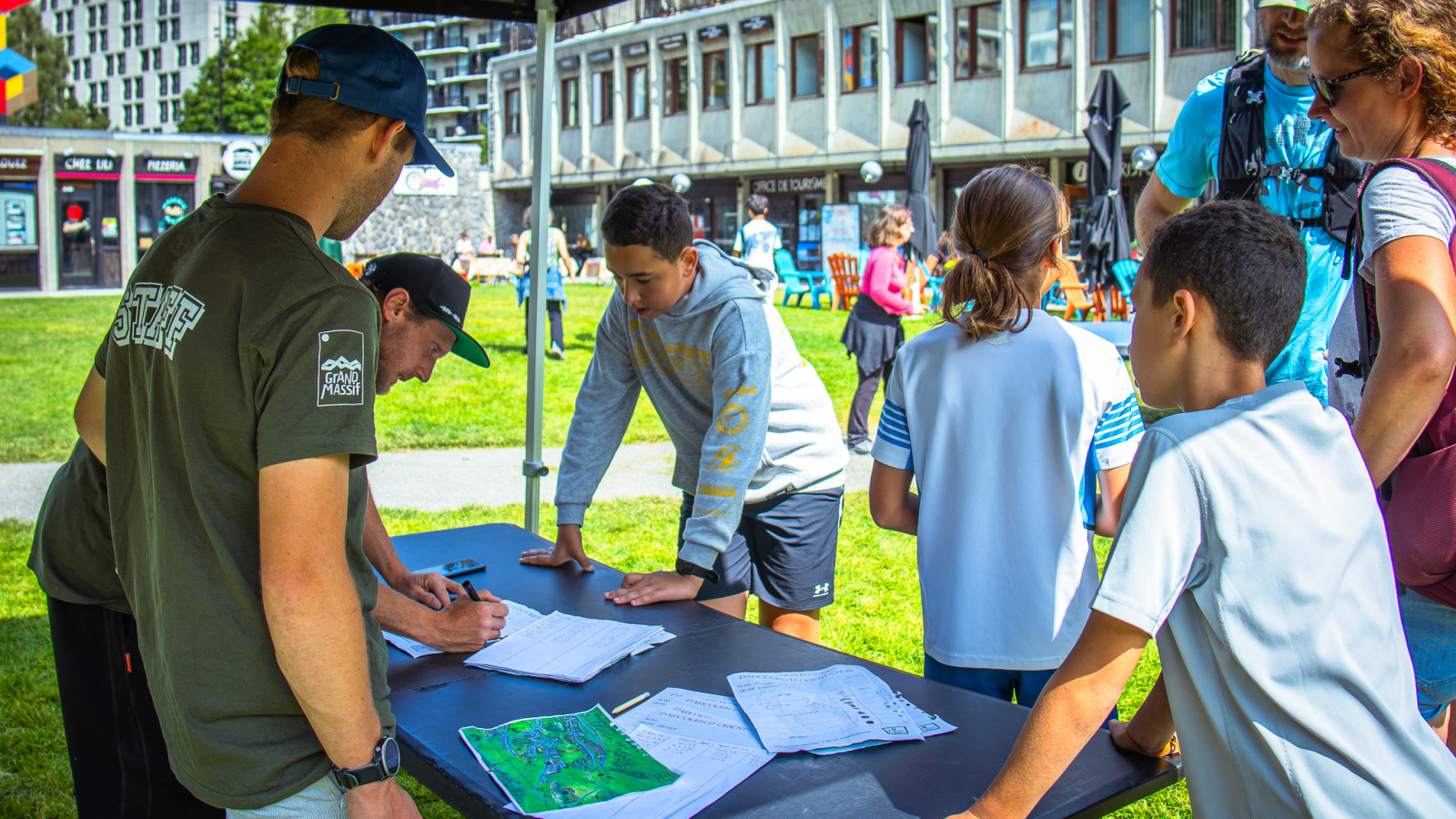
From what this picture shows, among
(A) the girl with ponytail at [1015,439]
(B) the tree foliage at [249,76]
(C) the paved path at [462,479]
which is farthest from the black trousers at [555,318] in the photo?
(B) the tree foliage at [249,76]

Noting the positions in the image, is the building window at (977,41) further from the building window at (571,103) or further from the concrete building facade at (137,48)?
the concrete building facade at (137,48)

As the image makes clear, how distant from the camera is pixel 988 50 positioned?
81.9 feet

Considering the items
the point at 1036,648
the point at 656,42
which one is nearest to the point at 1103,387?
the point at 1036,648

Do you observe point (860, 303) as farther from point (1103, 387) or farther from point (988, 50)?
point (988, 50)

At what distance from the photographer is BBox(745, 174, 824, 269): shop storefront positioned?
94.4 feet

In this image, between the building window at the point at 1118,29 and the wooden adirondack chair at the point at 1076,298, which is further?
the building window at the point at 1118,29

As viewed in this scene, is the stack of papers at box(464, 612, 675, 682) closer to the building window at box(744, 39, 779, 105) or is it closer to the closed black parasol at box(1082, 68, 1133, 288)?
the closed black parasol at box(1082, 68, 1133, 288)

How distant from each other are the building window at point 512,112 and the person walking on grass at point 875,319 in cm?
3475

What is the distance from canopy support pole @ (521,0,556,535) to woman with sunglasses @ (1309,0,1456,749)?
259 cm

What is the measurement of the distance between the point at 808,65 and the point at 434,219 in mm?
15806

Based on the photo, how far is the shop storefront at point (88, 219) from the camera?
29766 mm

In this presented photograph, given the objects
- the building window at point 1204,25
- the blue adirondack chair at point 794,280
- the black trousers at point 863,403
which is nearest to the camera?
the black trousers at point 863,403

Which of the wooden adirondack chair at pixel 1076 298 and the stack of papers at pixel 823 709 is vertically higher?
the wooden adirondack chair at pixel 1076 298

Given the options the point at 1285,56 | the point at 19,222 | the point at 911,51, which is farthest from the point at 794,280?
the point at 19,222
